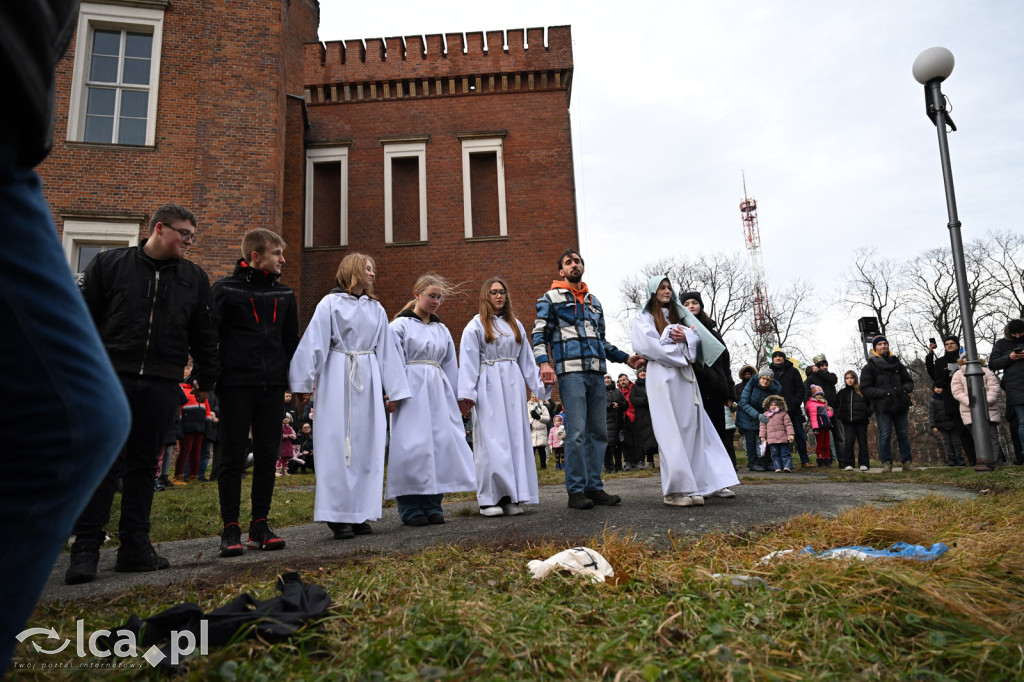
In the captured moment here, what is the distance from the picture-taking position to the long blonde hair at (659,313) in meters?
6.73

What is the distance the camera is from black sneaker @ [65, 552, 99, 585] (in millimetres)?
3877

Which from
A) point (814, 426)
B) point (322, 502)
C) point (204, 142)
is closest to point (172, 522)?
point (322, 502)

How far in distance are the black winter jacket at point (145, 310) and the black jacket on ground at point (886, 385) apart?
1100cm

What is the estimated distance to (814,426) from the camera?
1391 centimetres

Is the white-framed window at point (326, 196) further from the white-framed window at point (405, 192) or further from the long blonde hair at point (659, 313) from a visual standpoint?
the long blonde hair at point (659, 313)

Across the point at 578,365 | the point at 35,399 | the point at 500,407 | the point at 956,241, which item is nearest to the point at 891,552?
the point at 578,365

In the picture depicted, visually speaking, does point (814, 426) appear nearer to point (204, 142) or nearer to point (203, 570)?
point (203, 570)

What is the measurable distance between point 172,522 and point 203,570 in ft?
9.32

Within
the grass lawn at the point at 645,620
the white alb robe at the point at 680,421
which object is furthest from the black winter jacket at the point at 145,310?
the white alb robe at the point at 680,421

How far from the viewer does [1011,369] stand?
11.1 m

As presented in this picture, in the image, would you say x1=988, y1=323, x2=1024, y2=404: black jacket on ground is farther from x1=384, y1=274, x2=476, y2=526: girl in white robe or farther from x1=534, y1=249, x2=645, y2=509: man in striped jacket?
x1=384, y1=274, x2=476, y2=526: girl in white robe

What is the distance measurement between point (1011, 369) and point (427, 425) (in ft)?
32.3

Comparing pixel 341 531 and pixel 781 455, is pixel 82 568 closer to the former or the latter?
pixel 341 531

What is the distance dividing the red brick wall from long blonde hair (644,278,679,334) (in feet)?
43.2
